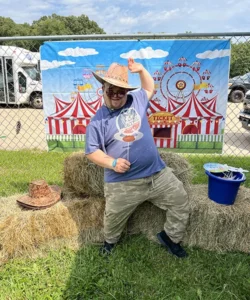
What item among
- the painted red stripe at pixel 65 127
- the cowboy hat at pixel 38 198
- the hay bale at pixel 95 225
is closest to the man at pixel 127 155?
the hay bale at pixel 95 225

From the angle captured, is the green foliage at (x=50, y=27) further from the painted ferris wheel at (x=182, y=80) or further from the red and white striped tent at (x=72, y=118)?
the painted ferris wheel at (x=182, y=80)

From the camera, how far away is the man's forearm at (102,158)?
2.14m

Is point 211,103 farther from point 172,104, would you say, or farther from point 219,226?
point 219,226

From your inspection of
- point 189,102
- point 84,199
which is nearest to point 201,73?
point 189,102

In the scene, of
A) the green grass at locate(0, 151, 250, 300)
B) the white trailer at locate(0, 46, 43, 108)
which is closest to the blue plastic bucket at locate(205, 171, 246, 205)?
the green grass at locate(0, 151, 250, 300)

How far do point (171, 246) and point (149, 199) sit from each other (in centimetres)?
49

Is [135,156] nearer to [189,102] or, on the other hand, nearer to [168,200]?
[168,200]

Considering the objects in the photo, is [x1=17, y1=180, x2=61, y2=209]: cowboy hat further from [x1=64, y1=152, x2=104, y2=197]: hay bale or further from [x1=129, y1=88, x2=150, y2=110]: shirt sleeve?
[x1=129, y1=88, x2=150, y2=110]: shirt sleeve

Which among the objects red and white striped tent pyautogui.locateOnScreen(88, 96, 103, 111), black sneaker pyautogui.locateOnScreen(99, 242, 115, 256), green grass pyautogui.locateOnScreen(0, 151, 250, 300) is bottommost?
green grass pyautogui.locateOnScreen(0, 151, 250, 300)

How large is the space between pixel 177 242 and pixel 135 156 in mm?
902

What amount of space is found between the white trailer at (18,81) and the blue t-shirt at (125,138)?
9901mm

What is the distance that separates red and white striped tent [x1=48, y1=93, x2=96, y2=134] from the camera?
4234mm

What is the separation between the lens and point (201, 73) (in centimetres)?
386

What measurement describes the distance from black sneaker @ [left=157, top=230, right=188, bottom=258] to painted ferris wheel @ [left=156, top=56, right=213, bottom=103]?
2122 mm
